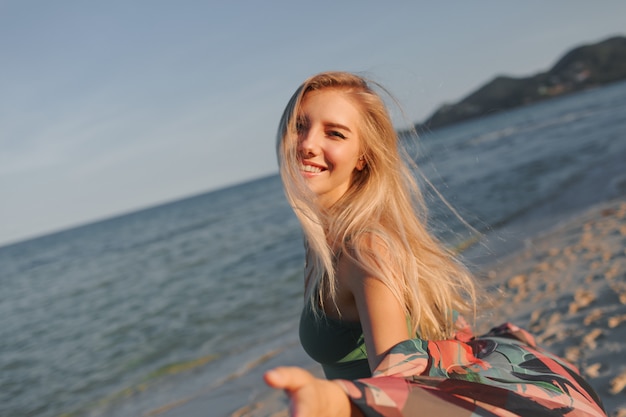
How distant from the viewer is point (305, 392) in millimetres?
1268

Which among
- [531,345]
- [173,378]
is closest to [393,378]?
[531,345]

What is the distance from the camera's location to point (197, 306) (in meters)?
11.6

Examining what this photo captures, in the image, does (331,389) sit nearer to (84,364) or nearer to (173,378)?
(173,378)

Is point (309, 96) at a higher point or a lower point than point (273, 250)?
higher

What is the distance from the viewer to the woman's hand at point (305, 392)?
3.98 ft

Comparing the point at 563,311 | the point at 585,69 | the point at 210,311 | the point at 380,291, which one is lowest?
the point at 210,311

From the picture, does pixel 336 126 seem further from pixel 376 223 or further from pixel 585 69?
pixel 585 69

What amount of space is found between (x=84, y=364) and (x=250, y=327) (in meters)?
3.06

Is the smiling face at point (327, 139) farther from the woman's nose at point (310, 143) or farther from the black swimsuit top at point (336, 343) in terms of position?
the black swimsuit top at point (336, 343)

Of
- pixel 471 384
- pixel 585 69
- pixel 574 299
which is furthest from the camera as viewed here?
pixel 585 69

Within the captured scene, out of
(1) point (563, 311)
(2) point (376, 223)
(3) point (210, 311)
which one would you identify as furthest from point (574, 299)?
(3) point (210, 311)

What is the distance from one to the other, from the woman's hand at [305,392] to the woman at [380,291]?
76mm

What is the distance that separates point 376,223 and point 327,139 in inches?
21.6

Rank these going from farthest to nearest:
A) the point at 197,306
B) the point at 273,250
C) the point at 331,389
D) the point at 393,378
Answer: the point at 273,250 → the point at 197,306 → the point at 393,378 → the point at 331,389
